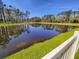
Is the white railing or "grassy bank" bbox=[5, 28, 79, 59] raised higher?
the white railing

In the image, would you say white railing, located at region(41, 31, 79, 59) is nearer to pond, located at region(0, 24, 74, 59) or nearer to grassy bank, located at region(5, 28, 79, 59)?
grassy bank, located at region(5, 28, 79, 59)

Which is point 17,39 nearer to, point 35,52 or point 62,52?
point 35,52

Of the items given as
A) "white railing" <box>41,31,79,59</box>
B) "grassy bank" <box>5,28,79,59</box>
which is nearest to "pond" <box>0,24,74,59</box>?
"grassy bank" <box>5,28,79,59</box>

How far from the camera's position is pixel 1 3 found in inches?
2462

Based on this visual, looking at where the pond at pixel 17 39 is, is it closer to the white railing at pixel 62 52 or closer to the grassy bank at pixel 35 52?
the grassy bank at pixel 35 52

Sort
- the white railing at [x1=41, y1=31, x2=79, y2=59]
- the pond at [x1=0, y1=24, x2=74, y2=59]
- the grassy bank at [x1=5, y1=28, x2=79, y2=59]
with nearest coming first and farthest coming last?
the white railing at [x1=41, y1=31, x2=79, y2=59], the grassy bank at [x1=5, y1=28, x2=79, y2=59], the pond at [x1=0, y1=24, x2=74, y2=59]

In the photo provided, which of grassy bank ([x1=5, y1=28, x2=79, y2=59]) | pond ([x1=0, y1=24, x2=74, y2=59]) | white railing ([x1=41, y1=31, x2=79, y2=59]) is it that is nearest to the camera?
white railing ([x1=41, y1=31, x2=79, y2=59])

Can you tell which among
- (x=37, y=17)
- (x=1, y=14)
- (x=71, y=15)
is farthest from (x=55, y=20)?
(x=1, y=14)

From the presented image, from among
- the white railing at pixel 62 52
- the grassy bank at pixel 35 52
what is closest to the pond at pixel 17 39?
the grassy bank at pixel 35 52

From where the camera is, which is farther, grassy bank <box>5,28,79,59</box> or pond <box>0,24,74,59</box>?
pond <box>0,24,74,59</box>

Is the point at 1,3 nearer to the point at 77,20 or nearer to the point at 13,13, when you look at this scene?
the point at 13,13

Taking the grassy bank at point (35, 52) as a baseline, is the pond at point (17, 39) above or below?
below

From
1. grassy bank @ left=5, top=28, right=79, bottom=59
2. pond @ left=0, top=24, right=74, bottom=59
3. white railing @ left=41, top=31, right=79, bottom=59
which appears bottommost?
pond @ left=0, top=24, right=74, bottom=59

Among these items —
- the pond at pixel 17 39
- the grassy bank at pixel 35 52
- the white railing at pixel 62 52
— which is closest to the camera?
the white railing at pixel 62 52
